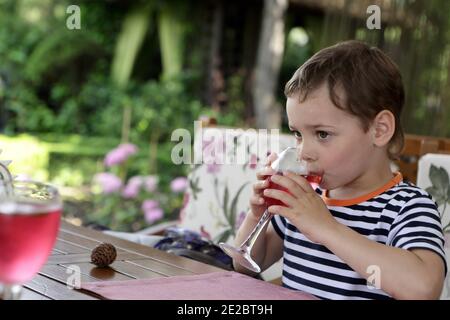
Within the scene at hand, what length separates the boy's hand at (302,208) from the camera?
1.41m

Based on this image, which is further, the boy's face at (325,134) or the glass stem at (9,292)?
the boy's face at (325,134)

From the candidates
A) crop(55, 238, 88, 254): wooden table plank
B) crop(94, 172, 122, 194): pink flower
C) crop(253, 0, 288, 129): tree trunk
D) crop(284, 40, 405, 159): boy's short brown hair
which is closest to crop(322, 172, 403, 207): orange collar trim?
crop(284, 40, 405, 159): boy's short brown hair

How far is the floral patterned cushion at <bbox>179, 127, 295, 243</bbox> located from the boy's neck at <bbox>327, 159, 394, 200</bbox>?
1.18 m

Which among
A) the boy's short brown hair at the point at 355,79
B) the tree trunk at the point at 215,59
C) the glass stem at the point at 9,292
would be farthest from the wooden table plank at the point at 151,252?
the tree trunk at the point at 215,59

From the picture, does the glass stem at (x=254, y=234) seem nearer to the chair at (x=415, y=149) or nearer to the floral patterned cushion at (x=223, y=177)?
the chair at (x=415, y=149)

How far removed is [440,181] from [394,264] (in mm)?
945

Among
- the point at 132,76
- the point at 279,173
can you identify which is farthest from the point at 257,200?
the point at 132,76

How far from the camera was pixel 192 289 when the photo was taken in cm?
135

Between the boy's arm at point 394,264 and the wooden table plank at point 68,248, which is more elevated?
the boy's arm at point 394,264

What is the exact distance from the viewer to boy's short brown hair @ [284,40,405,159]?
1.62 meters

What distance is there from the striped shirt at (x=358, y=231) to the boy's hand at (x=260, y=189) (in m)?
0.16

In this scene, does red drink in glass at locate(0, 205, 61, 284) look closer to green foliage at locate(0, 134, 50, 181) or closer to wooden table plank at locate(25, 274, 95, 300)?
wooden table plank at locate(25, 274, 95, 300)

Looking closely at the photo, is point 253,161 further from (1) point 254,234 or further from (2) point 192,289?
(2) point 192,289
